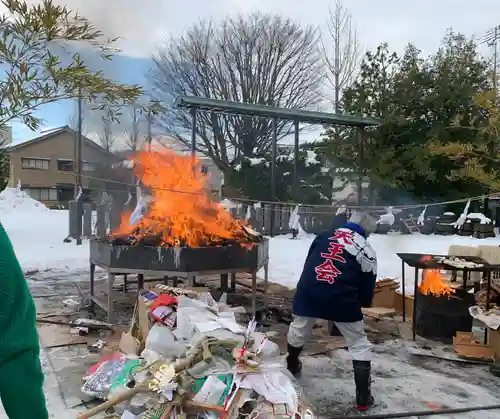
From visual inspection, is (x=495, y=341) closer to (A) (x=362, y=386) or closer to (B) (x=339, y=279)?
(A) (x=362, y=386)

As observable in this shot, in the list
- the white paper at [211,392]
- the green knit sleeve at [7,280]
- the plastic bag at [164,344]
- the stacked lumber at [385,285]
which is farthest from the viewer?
the stacked lumber at [385,285]

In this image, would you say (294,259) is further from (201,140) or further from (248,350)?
(201,140)

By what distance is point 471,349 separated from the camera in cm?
584

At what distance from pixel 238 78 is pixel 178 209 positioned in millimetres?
20888

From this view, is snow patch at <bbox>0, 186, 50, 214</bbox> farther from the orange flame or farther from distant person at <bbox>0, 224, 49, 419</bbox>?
distant person at <bbox>0, 224, 49, 419</bbox>

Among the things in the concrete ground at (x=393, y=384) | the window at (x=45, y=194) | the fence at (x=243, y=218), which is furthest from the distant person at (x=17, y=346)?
the window at (x=45, y=194)

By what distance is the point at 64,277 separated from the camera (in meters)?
10.1

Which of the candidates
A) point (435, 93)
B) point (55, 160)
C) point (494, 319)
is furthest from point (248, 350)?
point (55, 160)

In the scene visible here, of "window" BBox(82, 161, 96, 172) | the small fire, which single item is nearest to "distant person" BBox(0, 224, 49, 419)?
the small fire

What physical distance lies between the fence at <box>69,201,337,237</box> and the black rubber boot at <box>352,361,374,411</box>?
778 cm

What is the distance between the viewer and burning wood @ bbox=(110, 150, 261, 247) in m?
6.61

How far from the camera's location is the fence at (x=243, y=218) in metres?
13.7

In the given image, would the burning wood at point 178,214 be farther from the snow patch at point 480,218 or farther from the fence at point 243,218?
the snow patch at point 480,218

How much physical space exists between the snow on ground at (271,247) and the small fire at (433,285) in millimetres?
2388
